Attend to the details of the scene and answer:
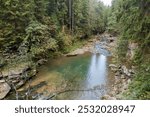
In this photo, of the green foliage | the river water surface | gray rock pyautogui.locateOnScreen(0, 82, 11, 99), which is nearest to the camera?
the green foliage

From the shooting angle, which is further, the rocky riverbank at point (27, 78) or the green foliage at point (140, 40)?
the rocky riverbank at point (27, 78)

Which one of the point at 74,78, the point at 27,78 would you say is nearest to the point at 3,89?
the point at 27,78

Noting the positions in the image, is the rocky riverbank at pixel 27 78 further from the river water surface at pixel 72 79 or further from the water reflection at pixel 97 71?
the water reflection at pixel 97 71

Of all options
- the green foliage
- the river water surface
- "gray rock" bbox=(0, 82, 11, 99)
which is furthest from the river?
the green foliage

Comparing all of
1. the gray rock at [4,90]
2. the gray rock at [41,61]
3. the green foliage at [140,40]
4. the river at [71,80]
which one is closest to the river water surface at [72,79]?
the river at [71,80]

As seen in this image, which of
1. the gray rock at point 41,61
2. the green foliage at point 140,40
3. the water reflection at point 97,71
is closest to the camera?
the green foliage at point 140,40

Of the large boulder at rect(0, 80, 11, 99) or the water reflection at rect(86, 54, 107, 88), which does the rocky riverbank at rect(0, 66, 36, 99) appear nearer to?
the large boulder at rect(0, 80, 11, 99)

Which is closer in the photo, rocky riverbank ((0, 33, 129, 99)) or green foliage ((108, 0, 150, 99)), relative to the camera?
green foliage ((108, 0, 150, 99))

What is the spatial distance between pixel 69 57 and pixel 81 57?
1267mm

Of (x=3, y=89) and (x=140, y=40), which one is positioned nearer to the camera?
(x=3, y=89)

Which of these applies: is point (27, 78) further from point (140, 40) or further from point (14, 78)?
point (140, 40)

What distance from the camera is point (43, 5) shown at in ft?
78.1

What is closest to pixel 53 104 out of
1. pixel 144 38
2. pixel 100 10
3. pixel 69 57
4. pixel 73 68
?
pixel 144 38

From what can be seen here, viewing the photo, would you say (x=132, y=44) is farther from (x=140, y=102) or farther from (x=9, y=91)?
(x=140, y=102)
